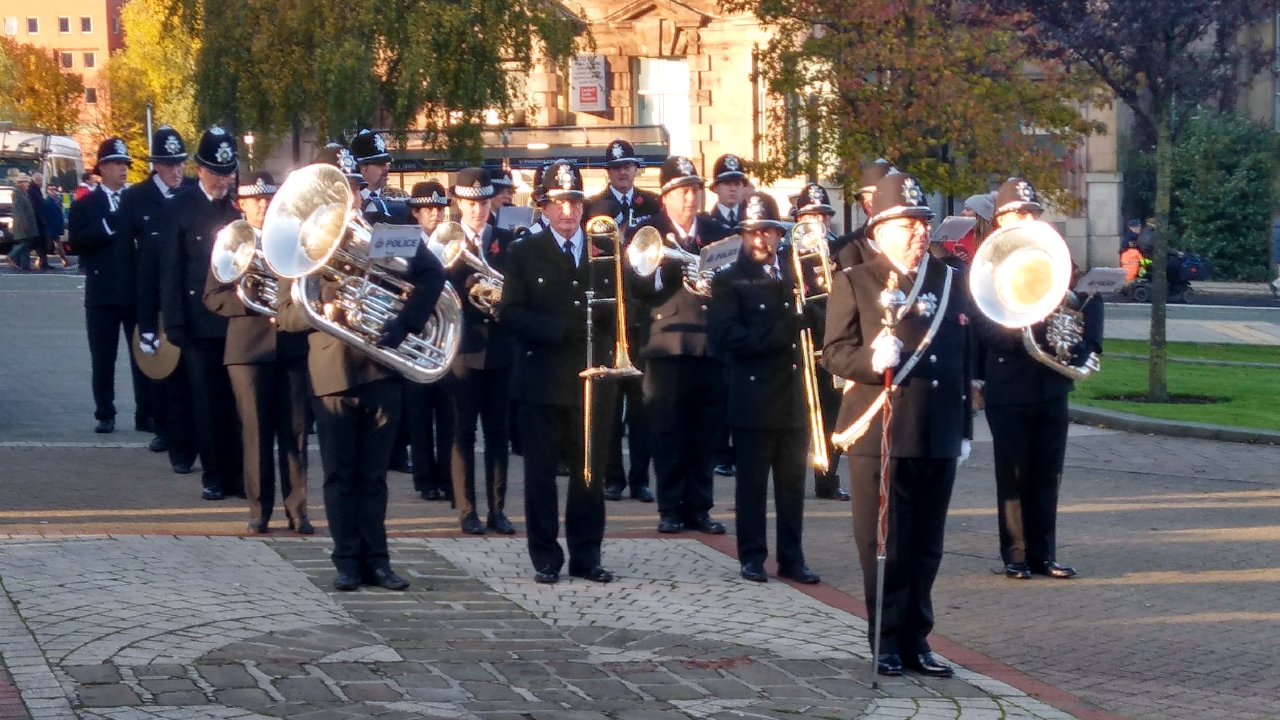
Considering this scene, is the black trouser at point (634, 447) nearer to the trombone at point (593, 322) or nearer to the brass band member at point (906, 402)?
the trombone at point (593, 322)

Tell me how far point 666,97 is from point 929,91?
21775 millimetres

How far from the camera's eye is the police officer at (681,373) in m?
10.4

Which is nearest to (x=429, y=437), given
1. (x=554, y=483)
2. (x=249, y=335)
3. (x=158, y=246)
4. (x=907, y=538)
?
(x=249, y=335)

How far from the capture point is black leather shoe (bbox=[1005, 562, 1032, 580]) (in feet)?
30.3

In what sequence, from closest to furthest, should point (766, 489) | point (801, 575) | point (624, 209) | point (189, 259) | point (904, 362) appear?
point (904, 362) → point (801, 575) → point (766, 489) → point (189, 259) → point (624, 209)

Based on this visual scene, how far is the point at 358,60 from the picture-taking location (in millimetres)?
27438

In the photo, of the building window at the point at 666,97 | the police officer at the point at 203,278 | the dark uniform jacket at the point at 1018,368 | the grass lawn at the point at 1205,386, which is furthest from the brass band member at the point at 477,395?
the building window at the point at 666,97

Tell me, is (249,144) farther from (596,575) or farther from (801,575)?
(801,575)

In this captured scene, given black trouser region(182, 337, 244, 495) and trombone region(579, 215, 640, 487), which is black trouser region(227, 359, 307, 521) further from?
trombone region(579, 215, 640, 487)

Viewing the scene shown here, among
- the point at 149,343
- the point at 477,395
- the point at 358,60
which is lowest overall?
the point at 477,395

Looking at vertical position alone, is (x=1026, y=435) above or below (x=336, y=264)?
below

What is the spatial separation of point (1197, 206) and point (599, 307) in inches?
1344

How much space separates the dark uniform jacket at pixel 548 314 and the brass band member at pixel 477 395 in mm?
1163

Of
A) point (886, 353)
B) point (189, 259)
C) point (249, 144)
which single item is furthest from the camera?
point (249, 144)
